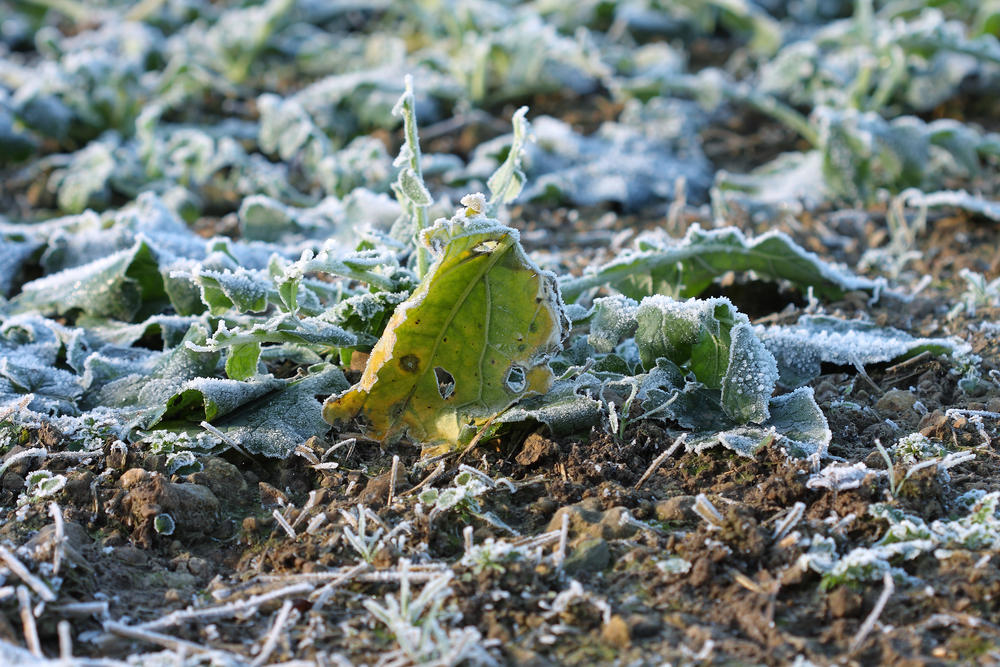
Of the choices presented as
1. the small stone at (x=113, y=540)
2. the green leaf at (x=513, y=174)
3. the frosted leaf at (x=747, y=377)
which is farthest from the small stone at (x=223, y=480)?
the frosted leaf at (x=747, y=377)

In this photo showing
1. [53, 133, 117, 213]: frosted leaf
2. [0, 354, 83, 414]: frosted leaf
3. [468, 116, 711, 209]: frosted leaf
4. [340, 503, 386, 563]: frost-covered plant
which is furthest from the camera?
[53, 133, 117, 213]: frosted leaf

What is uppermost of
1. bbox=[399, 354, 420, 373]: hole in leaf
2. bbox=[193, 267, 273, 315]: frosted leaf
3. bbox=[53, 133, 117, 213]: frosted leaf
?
bbox=[193, 267, 273, 315]: frosted leaf

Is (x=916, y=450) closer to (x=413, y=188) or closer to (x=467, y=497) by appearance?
(x=467, y=497)

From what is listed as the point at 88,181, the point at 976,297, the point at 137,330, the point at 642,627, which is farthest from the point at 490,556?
the point at 88,181

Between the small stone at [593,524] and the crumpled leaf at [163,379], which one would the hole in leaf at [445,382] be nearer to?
the small stone at [593,524]

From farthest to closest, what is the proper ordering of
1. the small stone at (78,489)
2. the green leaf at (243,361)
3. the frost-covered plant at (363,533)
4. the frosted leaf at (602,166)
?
the frosted leaf at (602,166) → the green leaf at (243,361) → the small stone at (78,489) → the frost-covered plant at (363,533)

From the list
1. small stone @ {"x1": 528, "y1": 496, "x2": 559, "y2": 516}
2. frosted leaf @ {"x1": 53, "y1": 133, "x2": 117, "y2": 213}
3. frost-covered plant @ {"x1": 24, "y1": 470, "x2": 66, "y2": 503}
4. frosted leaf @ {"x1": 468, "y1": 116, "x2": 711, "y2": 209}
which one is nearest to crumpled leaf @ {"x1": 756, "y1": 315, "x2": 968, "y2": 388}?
small stone @ {"x1": 528, "y1": 496, "x2": 559, "y2": 516}

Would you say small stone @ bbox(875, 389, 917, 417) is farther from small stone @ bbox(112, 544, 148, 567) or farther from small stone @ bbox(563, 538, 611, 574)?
small stone @ bbox(112, 544, 148, 567)
